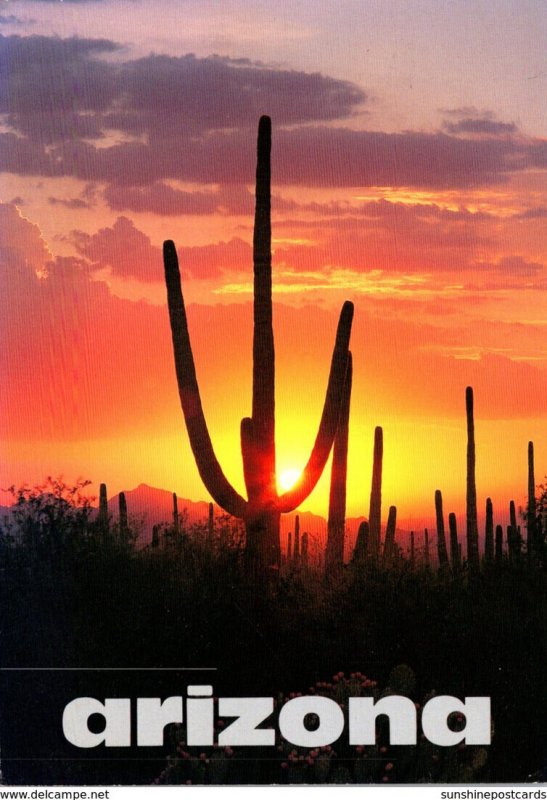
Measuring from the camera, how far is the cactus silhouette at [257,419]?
12680 mm

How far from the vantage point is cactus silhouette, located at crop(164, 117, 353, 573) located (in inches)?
499

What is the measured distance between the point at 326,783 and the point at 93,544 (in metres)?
4.82

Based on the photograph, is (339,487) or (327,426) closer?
(327,426)

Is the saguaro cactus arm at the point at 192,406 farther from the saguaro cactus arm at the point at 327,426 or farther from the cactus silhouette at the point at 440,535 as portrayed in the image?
the cactus silhouette at the point at 440,535

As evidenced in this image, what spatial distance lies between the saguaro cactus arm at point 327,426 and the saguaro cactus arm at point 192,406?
0.71 metres

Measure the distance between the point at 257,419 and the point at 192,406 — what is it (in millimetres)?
715

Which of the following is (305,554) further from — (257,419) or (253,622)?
(253,622)

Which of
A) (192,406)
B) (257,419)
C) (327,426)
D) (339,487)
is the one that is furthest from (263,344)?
(339,487)

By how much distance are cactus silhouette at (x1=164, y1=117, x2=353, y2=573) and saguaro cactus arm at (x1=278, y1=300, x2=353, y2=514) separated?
0.01 metres

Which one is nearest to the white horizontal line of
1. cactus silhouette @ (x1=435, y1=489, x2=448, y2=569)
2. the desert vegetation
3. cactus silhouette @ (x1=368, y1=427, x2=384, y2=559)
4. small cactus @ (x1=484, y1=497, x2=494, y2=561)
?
the desert vegetation

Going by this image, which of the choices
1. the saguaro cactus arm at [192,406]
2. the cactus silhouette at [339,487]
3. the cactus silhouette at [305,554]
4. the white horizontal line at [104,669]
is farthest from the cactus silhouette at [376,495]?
the white horizontal line at [104,669]

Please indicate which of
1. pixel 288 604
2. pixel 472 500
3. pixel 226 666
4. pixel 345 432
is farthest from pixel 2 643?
pixel 472 500

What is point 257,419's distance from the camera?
42.5 ft

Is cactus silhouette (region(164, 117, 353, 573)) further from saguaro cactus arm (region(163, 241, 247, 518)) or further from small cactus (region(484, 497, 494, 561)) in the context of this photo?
small cactus (region(484, 497, 494, 561))
